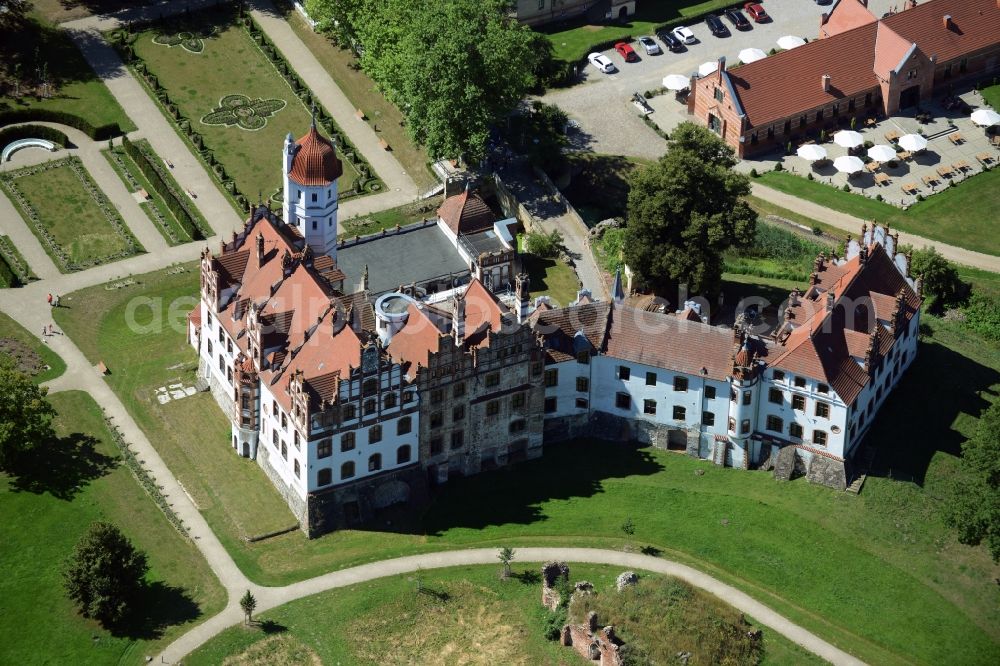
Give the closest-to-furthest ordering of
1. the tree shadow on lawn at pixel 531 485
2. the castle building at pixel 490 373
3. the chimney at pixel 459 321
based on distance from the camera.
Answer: the castle building at pixel 490 373, the chimney at pixel 459 321, the tree shadow on lawn at pixel 531 485

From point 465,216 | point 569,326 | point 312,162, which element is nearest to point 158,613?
point 569,326

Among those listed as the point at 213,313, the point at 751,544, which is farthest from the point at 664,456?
the point at 213,313

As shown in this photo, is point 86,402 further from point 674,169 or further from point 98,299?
point 674,169

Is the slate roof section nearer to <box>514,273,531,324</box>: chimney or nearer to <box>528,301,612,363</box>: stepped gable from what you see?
<box>528,301,612,363</box>: stepped gable

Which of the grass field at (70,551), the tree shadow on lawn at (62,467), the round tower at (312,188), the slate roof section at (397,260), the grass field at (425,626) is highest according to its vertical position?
the round tower at (312,188)

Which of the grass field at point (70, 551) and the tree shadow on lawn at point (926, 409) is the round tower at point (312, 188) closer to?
the grass field at point (70, 551)

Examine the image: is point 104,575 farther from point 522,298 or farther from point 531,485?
point 522,298

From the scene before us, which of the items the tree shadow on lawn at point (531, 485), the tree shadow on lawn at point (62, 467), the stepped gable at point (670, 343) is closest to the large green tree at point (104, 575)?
the tree shadow on lawn at point (62, 467)
